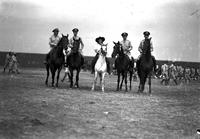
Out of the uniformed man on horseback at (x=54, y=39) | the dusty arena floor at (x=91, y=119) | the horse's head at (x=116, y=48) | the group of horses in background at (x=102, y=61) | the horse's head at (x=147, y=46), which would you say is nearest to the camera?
the dusty arena floor at (x=91, y=119)

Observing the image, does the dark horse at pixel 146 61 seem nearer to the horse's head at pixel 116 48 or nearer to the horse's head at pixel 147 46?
the horse's head at pixel 147 46

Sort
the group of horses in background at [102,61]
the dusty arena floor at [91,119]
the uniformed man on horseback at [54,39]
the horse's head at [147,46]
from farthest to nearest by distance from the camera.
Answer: the uniformed man on horseback at [54,39], the group of horses in background at [102,61], the horse's head at [147,46], the dusty arena floor at [91,119]

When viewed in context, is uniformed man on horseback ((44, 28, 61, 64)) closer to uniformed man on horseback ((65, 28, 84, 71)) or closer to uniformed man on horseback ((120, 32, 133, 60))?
uniformed man on horseback ((65, 28, 84, 71))

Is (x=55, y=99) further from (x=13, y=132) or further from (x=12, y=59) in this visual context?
(x=12, y=59)

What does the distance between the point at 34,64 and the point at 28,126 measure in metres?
57.8

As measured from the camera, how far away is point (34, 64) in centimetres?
6500

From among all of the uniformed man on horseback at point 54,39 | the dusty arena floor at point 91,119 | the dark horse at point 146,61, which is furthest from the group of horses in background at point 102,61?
the dusty arena floor at point 91,119

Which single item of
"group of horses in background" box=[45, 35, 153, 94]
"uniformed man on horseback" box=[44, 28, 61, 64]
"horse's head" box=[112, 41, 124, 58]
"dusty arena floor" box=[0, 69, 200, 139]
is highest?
"uniformed man on horseback" box=[44, 28, 61, 64]

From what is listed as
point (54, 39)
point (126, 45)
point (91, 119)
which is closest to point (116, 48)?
point (126, 45)

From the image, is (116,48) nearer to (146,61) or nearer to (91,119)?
(146,61)

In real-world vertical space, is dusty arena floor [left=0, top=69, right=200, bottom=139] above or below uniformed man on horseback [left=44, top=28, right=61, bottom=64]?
below

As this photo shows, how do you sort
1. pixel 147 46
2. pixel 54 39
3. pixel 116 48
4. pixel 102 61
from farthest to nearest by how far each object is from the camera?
1. pixel 54 39
2. pixel 116 48
3. pixel 102 61
4. pixel 147 46

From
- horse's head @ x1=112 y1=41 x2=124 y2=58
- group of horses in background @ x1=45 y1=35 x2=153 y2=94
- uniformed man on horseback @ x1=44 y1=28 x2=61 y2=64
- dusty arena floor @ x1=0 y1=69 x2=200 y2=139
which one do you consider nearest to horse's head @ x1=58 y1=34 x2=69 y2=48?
group of horses in background @ x1=45 y1=35 x2=153 y2=94

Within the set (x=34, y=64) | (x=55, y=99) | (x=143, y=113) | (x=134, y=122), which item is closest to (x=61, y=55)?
(x=55, y=99)
